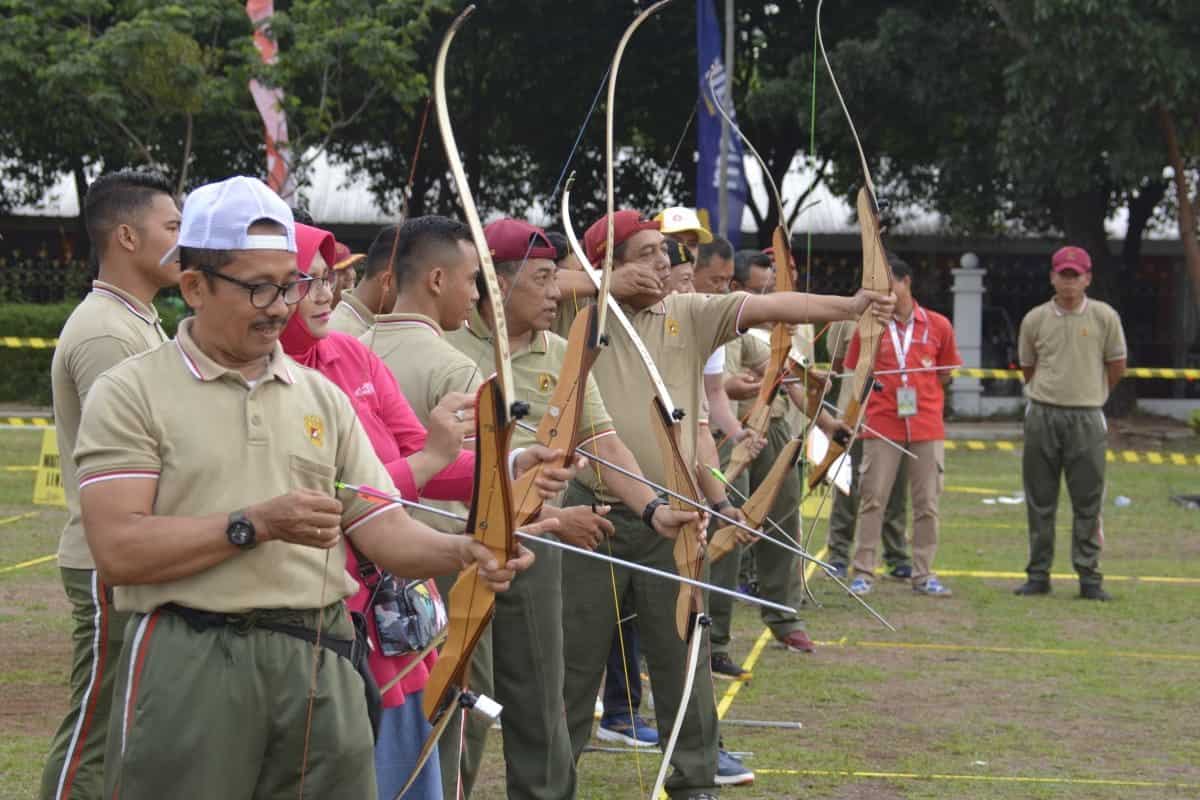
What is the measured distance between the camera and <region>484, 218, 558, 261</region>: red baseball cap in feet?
16.4

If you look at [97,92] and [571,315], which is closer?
[571,315]

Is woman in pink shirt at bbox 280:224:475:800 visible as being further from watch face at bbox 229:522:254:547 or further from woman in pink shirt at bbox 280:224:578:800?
watch face at bbox 229:522:254:547

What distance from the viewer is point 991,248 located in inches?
1157

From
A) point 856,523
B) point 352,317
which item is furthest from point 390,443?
Answer: point 856,523

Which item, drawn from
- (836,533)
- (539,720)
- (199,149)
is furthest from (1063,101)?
(539,720)

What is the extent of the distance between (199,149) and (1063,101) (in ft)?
44.8

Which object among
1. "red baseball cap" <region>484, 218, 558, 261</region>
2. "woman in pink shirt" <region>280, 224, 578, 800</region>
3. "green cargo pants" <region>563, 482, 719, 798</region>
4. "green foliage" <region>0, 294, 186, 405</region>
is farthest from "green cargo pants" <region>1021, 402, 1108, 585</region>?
"green foliage" <region>0, 294, 186, 405</region>

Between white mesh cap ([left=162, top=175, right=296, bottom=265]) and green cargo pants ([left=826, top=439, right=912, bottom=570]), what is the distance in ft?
27.4

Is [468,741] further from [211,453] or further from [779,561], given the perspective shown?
[779,561]

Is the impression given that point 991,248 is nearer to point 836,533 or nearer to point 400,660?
point 836,533

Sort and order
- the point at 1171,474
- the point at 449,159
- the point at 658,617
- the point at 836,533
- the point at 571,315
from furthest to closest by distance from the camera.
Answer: the point at 1171,474
the point at 836,533
the point at 571,315
the point at 658,617
the point at 449,159

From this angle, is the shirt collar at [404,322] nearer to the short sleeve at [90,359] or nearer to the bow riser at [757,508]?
the short sleeve at [90,359]

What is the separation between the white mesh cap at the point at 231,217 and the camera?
3.13m

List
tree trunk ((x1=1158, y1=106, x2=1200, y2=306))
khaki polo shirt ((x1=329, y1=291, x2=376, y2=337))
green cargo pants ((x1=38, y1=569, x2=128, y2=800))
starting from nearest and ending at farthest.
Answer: green cargo pants ((x1=38, y1=569, x2=128, y2=800))
khaki polo shirt ((x1=329, y1=291, x2=376, y2=337))
tree trunk ((x1=1158, y1=106, x2=1200, y2=306))
